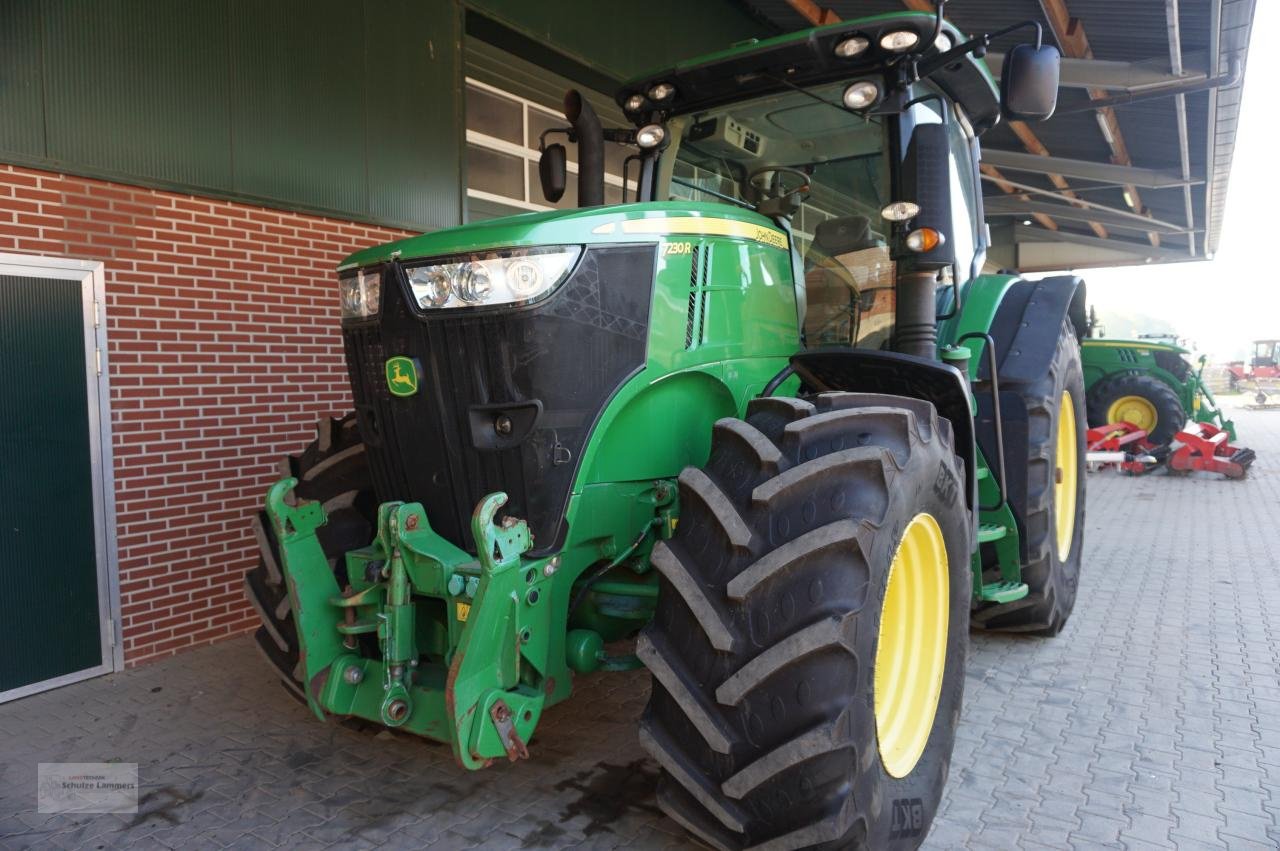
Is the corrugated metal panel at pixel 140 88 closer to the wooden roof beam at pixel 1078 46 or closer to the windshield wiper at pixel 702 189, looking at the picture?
the windshield wiper at pixel 702 189

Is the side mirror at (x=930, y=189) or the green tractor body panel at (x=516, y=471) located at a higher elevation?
the side mirror at (x=930, y=189)

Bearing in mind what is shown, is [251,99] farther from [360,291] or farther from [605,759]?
[605,759]

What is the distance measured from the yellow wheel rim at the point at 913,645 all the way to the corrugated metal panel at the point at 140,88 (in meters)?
3.79

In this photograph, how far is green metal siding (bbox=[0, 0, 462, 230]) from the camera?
3.64 m

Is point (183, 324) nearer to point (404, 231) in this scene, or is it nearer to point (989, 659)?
point (404, 231)

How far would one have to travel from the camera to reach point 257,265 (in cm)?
450

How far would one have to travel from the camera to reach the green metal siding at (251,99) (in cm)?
364

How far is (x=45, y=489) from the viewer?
3.74 meters

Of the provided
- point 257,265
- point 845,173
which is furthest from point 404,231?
point 845,173

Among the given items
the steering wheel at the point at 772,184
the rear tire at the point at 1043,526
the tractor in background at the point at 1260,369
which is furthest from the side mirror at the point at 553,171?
the tractor in background at the point at 1260,369

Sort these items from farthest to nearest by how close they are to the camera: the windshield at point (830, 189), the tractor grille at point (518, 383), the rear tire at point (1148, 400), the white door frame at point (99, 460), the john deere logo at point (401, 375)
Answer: the rear tire at point (1148, 400) → the white door frame at point (99, 460) → the windshield at point (830, 189) → the john deere logo at point (401, 375) → the tractor grille at point (518, 383)

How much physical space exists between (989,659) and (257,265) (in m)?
4.23

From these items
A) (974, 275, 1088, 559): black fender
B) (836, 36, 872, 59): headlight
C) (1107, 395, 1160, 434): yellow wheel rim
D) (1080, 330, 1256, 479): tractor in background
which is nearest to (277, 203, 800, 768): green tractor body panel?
(836, 36, 872, 59): headlight

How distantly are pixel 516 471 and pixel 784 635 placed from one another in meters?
0.89
